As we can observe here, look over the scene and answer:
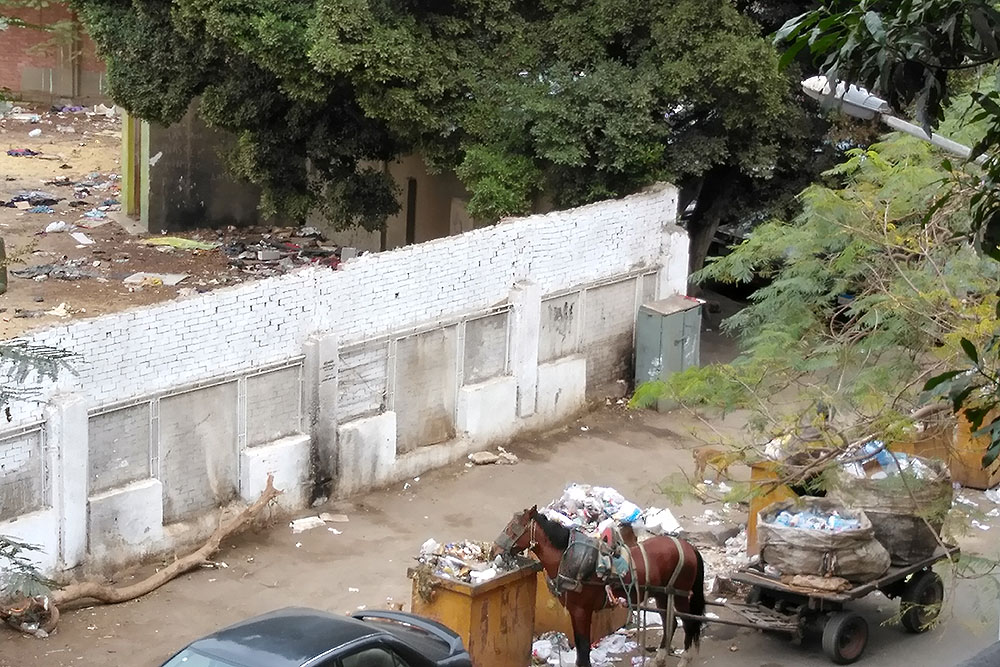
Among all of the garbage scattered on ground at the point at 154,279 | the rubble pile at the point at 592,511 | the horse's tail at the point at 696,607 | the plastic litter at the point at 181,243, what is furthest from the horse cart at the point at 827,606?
the plastic litter at the point at 181,243

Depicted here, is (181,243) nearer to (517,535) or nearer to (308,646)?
(517,535)

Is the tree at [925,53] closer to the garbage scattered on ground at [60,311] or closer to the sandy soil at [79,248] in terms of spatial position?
the sandy soil at [79,248]

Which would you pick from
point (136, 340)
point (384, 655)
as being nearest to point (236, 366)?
point (136, 340)

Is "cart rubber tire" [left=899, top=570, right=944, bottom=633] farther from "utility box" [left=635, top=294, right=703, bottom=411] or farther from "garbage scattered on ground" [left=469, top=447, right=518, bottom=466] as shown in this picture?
"utility box" [left=635, top=294, right=703, bottom=411]

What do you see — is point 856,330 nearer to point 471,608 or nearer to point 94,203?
point 471,608

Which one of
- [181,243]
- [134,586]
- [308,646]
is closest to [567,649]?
[308,646]

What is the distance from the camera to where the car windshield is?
8570 millimetres

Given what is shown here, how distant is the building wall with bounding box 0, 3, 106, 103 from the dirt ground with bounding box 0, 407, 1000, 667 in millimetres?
23892

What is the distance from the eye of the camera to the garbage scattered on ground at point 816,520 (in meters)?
10.8

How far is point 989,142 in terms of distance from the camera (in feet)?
20.2

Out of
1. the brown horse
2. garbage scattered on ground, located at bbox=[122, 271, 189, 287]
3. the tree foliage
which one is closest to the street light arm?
the tree foliage

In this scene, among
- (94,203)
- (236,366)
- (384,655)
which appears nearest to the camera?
(384,655)

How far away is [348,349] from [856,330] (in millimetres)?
5331

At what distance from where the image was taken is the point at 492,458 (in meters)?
15.7
